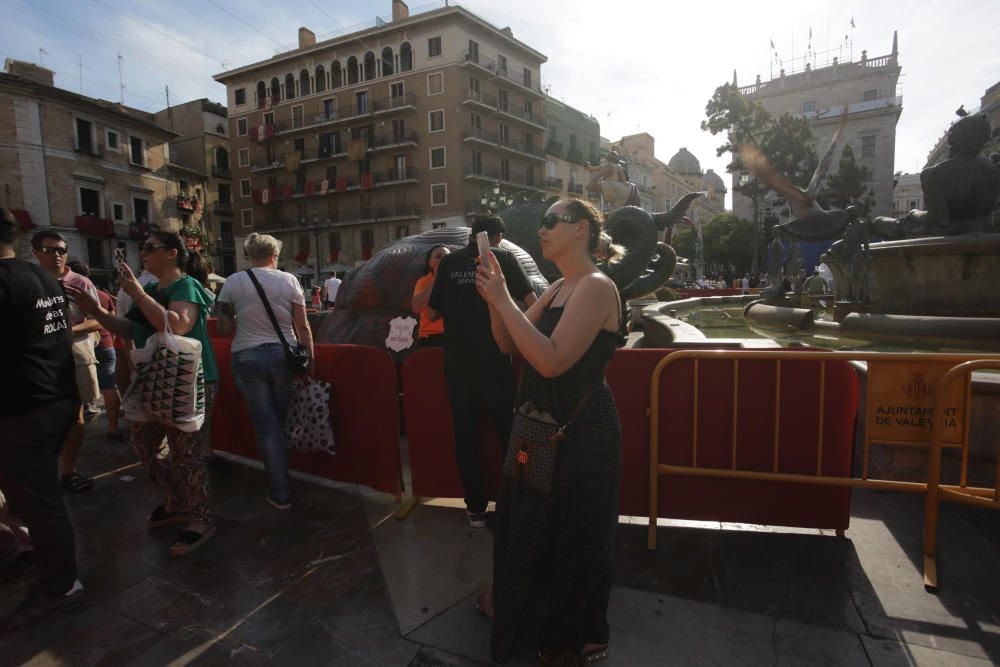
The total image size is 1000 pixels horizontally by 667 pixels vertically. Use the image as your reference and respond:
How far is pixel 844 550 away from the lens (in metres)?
2.89

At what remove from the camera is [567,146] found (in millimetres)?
52656

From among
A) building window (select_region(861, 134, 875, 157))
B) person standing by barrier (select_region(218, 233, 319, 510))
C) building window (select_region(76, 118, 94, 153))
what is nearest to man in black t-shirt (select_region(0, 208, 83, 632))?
person standing by barrier (select_region(218, 233, 319, 510))

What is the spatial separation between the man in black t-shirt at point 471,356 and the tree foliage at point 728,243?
45888 millimetres

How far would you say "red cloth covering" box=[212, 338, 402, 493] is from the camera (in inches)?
140

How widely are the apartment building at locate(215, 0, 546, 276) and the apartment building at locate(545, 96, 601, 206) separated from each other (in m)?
2.57

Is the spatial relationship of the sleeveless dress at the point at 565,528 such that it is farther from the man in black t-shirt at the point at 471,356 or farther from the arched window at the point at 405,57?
the arched window at the point at 405,57

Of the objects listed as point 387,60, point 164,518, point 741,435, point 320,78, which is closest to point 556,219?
point 741,435

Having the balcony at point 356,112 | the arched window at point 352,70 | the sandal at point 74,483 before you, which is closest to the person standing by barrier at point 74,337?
the sandal at point 74,483

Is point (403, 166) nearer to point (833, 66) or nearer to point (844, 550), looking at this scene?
point (844, 550)

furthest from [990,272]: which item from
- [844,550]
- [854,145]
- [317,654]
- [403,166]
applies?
[854,145]

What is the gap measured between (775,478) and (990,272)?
5.94 metres

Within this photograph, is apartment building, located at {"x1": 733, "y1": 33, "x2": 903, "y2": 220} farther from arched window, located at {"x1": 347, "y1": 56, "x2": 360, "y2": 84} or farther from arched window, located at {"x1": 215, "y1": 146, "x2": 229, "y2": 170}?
arched window, located at {"x1": 215, "y1": 146, "x2": 229, "y2": 170}

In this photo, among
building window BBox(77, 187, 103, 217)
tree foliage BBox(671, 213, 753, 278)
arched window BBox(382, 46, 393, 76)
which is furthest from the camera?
tree foliage BBox(671, 213, 753, 278)

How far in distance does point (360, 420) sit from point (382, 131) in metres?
41.6
